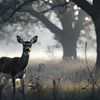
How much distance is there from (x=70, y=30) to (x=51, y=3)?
3.11 m

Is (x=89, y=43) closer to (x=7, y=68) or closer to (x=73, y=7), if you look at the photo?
(x=73, y=7)

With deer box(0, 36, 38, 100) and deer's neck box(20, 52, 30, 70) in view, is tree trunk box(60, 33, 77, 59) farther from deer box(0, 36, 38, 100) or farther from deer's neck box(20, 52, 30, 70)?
deer's neck box(20, 52, 30, 70)

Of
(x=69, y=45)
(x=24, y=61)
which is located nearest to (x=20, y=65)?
(x=24, y=61)

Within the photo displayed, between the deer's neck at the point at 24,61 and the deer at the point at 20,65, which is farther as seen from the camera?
the deer's neck at the point at 24,61

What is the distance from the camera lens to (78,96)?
5.76 meters

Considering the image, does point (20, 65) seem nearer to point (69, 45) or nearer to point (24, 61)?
point (24, 61)

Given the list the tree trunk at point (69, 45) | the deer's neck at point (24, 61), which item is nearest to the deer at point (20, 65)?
the deer's neck at point (24, 61)

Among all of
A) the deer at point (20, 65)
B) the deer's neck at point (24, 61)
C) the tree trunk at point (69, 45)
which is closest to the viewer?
the deer at point (20, 65)

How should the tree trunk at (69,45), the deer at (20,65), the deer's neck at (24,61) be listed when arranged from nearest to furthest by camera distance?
1. the deer at (20,65)
2. the deer's neck at (24,61)
3. the tree trunk at (69,45)

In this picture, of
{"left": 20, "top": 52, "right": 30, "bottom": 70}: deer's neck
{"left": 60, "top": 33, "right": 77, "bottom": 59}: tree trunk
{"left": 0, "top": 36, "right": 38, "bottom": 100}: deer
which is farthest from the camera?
{"left": 60, "top": 33, "right": 77, "bottom": 59}: tree trunk

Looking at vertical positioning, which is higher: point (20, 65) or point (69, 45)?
point (20, 65)

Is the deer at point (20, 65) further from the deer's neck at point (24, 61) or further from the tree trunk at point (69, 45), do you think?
the tree trunk at point (69, 45)

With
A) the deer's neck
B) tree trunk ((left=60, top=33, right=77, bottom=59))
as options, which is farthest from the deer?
tree trunk ((left=60, top=33, right=77, bottom=59))

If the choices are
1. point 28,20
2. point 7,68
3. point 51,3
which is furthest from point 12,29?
point 7,68
